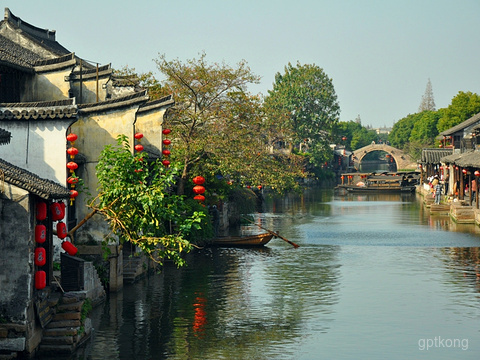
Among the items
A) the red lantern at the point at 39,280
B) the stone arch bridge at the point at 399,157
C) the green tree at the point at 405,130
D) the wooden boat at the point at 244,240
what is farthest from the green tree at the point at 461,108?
the red lantern at the point at 39,280

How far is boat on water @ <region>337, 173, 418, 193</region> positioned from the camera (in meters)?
95.1

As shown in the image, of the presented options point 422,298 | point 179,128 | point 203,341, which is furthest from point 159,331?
point 179,128

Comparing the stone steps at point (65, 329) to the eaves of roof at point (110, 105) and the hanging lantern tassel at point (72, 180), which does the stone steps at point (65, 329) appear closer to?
the hanging lantern tassel at point (72, 180)

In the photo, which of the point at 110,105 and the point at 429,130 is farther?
the point at 429,130

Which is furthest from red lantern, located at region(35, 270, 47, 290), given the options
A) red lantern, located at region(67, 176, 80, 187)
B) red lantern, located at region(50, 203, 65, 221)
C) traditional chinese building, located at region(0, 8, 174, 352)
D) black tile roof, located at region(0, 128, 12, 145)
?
red lantern, located at region(67, 176, 80, 187)

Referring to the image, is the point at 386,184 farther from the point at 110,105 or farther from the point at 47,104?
the point at 47,104

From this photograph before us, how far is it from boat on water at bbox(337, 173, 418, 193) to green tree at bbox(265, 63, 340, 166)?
9605 mm

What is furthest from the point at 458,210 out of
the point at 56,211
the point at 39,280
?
the point at 39,280

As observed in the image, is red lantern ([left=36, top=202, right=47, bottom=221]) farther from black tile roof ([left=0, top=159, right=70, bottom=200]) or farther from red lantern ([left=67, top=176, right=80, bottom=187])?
red lantern ([left=67, top=176, right=80, bottom=187])

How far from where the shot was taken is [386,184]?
98.7 meters

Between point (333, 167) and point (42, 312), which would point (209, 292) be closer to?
point (42, 312)

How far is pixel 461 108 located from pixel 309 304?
→ 243 feet

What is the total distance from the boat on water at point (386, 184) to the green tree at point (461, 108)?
28.7ft

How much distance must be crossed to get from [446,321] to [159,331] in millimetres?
9239
